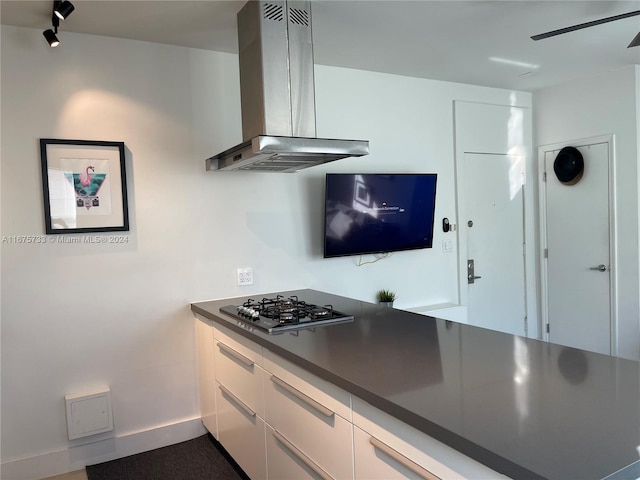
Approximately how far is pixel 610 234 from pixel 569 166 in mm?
688

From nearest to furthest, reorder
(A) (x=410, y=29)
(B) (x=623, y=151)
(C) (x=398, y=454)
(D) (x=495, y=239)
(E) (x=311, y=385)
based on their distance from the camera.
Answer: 1. (C) (x=398, y=454)
2. (E) (x=311, y=385)
3. (A) (x=410, y=29)
4. (B) (x=623, y=151)
5. (D) (x=495, y=239)

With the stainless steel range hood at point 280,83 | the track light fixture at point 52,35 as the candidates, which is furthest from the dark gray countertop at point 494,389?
the track light fixture at point 52,35

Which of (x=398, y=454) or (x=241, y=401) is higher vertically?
(x=398, y=454)

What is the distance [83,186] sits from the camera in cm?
280

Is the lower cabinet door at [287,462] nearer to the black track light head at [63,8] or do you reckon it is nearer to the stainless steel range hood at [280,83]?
the stainless steel range hood at [280,83]

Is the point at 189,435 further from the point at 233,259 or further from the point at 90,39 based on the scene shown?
the point at 90,39

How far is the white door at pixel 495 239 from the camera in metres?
4.25

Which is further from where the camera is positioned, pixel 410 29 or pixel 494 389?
pixel 410 29

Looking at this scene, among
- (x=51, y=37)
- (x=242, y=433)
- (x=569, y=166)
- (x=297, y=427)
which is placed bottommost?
(x=242, y=433)

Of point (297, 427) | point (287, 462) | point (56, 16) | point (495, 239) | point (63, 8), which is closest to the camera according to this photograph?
point (297, 427)

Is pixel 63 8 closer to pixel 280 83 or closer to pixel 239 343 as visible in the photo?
pixel 280 83

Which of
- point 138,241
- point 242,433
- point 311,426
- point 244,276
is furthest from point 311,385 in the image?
point 138,241

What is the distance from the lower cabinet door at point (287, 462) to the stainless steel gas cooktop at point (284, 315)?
1.50 feet

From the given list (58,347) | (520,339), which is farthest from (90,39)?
(520,339)
